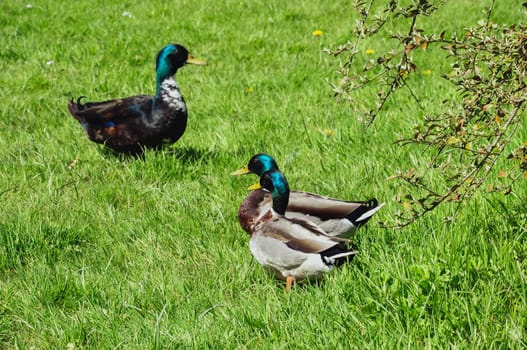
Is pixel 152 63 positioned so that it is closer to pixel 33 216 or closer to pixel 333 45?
pixel 333 45

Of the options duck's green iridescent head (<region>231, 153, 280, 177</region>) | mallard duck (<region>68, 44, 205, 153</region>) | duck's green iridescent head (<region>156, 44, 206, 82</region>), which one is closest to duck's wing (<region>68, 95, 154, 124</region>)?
mallard duck (<region>68, 44, 205, 153</region>)

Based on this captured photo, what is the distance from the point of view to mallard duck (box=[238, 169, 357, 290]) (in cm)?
309

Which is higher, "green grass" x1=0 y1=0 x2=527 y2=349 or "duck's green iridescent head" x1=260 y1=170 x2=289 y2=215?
"duck's green iridescent head" x1=260 y1=170 x2=289 y2=215

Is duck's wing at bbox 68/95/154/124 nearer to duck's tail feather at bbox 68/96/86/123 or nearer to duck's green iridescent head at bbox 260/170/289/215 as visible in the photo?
duck's tail feather at bbox 68/96/86/123

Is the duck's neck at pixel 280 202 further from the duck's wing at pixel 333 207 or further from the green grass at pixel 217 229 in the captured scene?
the green grass at pixel 217 229

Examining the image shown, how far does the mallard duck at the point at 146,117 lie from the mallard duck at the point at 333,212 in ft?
5.24

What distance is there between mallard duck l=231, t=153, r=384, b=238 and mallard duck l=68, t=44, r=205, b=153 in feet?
5.24

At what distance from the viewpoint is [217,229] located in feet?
13.0

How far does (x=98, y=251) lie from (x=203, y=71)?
4088mm

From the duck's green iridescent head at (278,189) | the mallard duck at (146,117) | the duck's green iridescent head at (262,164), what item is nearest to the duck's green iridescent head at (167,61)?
the mallard duck at (146,117)

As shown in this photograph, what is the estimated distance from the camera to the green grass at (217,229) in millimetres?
2729

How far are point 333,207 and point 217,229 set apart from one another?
0.81m

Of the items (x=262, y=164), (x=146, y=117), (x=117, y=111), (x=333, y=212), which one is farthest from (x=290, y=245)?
(x=117, y=111)

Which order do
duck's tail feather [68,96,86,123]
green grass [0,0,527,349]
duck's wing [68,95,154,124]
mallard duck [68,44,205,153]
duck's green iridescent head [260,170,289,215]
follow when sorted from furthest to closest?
duck's tail feather [68,96,86,123] → duck's wing [68,95,154,124] → mallard duck [68,44,205,153] → duck's green iridescent head [260,170,289,215] → green grass [0,0,527,349]
